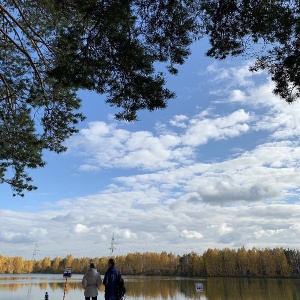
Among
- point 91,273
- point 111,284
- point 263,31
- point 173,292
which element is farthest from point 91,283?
point 173,292

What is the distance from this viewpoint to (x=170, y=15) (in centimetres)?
608

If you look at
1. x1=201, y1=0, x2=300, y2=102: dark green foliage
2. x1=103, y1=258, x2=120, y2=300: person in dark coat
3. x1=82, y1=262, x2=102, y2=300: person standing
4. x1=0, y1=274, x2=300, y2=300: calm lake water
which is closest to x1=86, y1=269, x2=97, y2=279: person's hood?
x1=82, y1=262, x2=102, y2=300: person standing

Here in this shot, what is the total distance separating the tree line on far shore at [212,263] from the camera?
84312 mm

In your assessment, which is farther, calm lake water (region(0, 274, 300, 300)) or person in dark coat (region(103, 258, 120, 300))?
calm lake water (region(0, 274, 300, 300))

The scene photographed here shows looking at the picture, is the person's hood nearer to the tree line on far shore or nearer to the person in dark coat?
the person in dark coat

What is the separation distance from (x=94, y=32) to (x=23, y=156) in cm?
569

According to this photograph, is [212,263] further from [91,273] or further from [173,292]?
[91,273]

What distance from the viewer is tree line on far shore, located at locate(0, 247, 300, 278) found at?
8431 cm

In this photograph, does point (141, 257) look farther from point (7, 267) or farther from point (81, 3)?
point (81, 3)

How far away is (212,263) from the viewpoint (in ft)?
309

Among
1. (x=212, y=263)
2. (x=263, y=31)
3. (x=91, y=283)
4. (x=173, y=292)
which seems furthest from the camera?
(x=212, y=263)

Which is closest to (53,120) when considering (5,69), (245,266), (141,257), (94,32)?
(5,69)

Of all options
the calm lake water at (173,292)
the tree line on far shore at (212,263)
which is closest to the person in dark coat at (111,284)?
the calm lake water at (173,292)

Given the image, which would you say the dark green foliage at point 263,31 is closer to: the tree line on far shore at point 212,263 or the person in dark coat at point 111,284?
the person in dark coat at point 111,284
